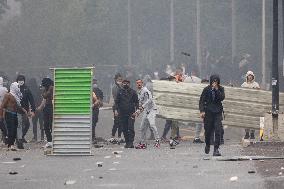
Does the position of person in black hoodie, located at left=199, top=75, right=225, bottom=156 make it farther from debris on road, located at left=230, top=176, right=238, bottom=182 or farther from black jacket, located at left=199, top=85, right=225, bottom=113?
debris on road, located at left=230, top=176, right=238, bottom=182

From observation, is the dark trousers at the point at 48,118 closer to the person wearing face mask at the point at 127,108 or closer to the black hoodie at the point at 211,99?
the person wearing face mask at the point at 127,108

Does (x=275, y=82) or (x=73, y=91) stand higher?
(x=275, y=82)

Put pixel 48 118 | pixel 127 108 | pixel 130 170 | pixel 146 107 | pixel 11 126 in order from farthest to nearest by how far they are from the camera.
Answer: pixel 146 107 < pixel 127 108 < pixel 48 118 < pixel 11 126 < pixel 130 170

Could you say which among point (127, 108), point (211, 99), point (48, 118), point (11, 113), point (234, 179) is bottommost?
point (234, 179)

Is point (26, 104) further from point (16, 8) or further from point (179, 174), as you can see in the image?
point (16, 8)

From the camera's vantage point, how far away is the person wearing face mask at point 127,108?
2645cm

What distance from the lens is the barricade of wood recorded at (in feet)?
94.7

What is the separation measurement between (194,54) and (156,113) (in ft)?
A: 193

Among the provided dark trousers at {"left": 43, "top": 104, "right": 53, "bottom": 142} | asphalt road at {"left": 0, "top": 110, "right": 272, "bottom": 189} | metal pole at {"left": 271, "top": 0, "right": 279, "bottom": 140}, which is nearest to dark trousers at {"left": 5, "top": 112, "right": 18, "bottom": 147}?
asphalt road at {"left": 0, "top": 110, "right": 272, "bottom": 189}

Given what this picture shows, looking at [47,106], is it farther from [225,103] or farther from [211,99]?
[225,103]

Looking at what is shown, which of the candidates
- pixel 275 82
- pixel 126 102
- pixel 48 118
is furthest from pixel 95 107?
pixel 275 82

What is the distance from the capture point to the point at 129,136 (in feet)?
86.8

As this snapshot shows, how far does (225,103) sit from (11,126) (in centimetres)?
609

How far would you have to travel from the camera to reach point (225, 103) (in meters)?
29.1
